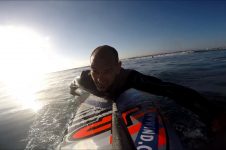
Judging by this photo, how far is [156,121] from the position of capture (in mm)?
3387

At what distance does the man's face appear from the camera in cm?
356

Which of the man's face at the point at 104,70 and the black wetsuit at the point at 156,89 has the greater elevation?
the man's face at the point at 104,70

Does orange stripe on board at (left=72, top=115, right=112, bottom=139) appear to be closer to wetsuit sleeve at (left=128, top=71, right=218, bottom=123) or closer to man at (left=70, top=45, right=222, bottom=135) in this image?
man at (left=70, top=45, right=222, bottom=135)

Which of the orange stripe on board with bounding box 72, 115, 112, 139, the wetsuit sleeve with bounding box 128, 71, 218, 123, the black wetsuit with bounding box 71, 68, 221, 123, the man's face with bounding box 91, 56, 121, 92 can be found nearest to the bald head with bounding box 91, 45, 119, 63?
the man's face with bounding box 91, 56, 121, 92

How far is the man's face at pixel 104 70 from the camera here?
3557 mm

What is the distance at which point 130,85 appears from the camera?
4.09 metres

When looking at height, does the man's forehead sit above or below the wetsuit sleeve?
above

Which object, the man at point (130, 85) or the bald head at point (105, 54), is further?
the bald head at point (105, 54)

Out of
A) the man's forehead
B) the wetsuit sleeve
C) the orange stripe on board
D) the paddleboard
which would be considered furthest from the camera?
the man's forehead

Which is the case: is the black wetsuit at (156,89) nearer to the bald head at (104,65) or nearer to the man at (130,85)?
the man at (130,85)

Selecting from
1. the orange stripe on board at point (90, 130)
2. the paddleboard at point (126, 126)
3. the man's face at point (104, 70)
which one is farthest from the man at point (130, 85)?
the orange stripe on board at point (90, 130)

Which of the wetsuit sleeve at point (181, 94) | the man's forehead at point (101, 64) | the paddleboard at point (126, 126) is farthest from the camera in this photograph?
the man's forehead at point (101, 64)

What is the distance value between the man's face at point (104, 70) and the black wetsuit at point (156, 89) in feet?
1.05

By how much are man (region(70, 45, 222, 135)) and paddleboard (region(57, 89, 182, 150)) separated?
447 millimetres
